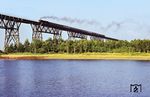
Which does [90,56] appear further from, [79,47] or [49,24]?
[49,24]

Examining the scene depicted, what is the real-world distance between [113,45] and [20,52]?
90.1ft

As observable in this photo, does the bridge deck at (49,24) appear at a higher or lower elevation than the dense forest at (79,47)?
higher

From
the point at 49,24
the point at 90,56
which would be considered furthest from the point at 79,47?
the point at 49,24

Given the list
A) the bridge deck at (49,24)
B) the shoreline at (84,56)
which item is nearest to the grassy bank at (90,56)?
the shoreline at (84,56)

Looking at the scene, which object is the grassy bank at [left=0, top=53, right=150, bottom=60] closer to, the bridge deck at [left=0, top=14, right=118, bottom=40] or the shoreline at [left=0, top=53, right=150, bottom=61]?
the shoreline at [left=0, top=53, right=150, bottom=61]

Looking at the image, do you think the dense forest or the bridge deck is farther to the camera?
the dense forest

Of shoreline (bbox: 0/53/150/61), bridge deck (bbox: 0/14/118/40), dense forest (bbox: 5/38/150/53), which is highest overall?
bridge deck (bbox: 0/14/118/40)

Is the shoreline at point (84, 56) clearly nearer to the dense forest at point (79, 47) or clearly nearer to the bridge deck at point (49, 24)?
the dense forest at point (79, 47)

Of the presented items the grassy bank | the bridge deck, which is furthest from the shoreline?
the bridge deck

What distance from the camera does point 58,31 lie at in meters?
148

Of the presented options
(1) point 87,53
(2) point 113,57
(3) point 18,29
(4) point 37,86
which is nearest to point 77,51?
(1) point 87,53

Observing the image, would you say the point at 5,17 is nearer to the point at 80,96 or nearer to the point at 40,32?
the point at 40,32

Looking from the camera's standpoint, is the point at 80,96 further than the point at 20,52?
No

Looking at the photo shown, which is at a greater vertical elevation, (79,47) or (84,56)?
(79,47)
